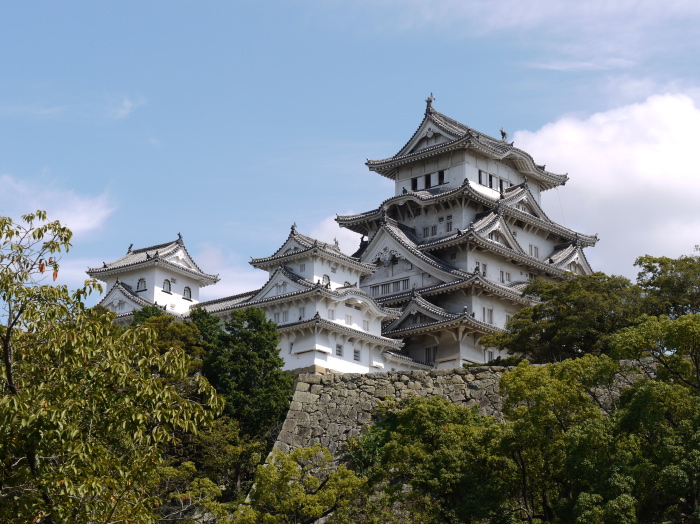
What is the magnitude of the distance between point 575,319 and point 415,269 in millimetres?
18036

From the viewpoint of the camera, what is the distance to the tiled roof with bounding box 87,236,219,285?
200 ft

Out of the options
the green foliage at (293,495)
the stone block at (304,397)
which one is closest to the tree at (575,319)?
the stone block at (304,397)

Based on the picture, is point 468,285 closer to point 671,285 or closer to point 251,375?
point 671,285

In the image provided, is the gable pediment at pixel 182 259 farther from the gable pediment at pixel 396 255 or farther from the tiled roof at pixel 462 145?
the tiled roof at pixel 462 145

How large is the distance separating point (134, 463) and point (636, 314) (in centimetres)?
3107

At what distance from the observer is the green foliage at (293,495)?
25.4 meters

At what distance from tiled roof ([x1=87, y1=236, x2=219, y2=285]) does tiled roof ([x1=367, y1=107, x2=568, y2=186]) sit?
45.9ft

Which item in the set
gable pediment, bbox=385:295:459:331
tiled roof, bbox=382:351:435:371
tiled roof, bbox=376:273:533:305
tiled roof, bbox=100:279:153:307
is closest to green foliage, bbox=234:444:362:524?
tiled roof, bbox=382:351:435:371

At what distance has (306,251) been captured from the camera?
55438 millimetres

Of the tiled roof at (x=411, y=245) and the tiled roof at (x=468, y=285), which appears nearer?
the tiled roof at (x=468, y=285)

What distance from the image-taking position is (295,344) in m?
53.5

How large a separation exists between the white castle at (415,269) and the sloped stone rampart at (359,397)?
2109cm

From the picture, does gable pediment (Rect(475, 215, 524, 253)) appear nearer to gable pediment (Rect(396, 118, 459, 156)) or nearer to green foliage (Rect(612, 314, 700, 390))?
gable pediment (Rect(396, 118, 459, 156))

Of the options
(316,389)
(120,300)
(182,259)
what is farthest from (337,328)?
(316,389)
